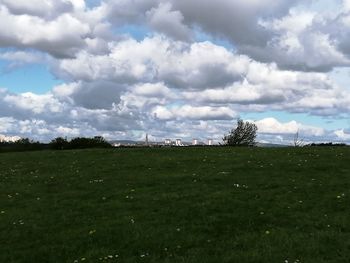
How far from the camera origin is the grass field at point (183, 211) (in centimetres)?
1322

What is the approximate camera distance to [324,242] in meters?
13.3

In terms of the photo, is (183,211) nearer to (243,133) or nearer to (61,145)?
(61,145)

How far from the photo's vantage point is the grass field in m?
13.2

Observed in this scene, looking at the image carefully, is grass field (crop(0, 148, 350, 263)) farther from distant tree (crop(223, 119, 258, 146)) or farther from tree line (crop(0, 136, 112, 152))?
distant tree (crop(223, 119, 258, 146))

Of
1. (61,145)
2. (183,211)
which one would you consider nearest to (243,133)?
(61,145)

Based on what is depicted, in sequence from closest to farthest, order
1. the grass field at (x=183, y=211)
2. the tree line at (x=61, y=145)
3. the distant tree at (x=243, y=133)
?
the grass field at (x=183, y=211)
the tree line at (x=61, y=145)
the distant tree at (x=243, y=133)

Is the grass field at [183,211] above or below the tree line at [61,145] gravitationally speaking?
below

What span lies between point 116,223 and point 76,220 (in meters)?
1.73

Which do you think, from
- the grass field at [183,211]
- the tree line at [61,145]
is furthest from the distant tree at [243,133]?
the grass field at [183,211]

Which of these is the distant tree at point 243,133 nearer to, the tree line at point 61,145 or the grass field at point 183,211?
the tree line at point 61,145

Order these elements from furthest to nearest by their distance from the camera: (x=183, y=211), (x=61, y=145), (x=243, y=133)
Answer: (x=243, y=133) < (x=61, y=145) < (x=183, y=211)

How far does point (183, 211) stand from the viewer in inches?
688

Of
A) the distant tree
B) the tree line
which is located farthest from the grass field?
the distant tree

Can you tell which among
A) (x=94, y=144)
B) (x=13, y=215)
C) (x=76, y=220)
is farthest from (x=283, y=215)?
(x=94, y=144)
